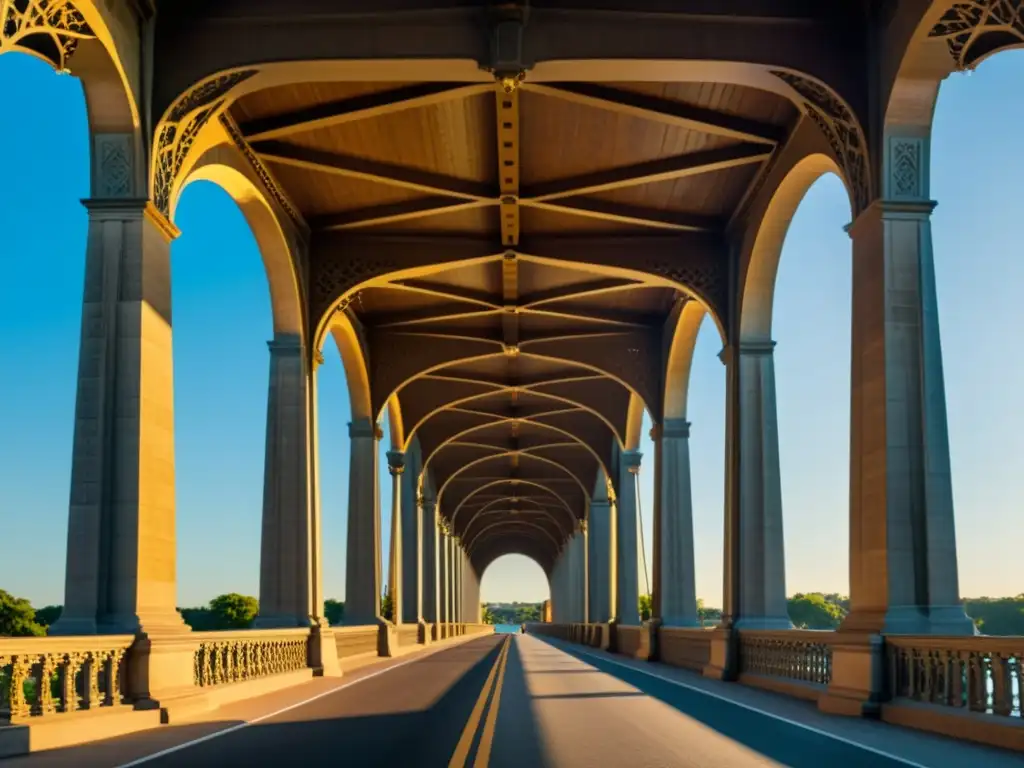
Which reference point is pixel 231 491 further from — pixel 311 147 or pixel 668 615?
pixel 311 147

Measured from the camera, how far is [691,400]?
31531mm

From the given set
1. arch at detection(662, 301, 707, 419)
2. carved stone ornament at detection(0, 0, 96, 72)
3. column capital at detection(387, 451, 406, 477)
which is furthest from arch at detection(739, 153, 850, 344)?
column capital at detection(387, 451, 406, 477)

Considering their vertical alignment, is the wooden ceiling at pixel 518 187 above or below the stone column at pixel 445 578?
above

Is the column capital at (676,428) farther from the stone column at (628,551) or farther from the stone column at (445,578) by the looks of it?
the stone column at (445,578)

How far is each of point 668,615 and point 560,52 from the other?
1734 cm

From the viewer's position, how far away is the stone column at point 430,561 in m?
53.2

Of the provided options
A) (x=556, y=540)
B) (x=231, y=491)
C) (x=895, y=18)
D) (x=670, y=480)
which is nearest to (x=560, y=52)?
(x=895, y=18)

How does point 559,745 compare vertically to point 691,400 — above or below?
below

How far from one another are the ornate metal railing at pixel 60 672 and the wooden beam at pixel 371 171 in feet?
33.8

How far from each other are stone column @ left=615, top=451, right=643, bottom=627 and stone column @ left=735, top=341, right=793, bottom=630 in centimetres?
1790

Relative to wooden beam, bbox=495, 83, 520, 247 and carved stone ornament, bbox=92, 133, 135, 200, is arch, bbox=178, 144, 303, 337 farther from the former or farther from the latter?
wooden beam, bbox=495, 83, 520, 247

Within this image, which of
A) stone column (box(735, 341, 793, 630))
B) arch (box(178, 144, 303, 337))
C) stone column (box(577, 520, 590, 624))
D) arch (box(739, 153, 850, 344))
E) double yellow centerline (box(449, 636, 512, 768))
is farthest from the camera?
stone column (box(577, 520, 590, 624))

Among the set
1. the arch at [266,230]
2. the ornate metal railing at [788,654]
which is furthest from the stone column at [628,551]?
the ornate metal railing at [788,654]

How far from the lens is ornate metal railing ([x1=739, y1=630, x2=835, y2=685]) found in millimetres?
16188
